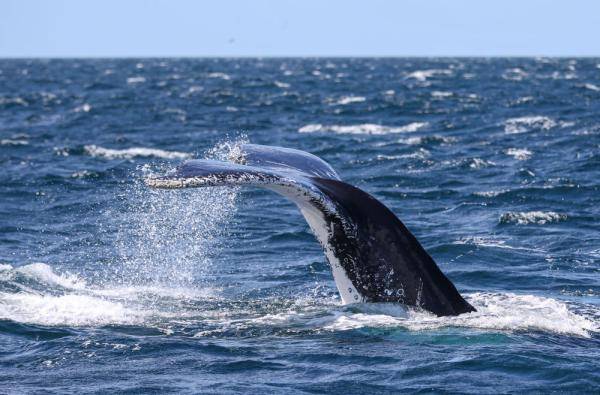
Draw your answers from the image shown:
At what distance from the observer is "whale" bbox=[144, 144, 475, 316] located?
7.62 metres

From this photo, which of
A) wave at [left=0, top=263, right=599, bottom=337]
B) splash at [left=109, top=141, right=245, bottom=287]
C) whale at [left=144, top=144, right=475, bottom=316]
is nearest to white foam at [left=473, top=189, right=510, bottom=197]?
splash at [left=109, top=141, right=245, bottom=287]

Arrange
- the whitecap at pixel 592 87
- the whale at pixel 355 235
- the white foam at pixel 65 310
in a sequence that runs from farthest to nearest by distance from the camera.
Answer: the whitecap at pixel 592 87 < the white foam at pixel 65 310 < the whale at pixel 355 235

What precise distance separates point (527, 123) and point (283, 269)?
1986 cm

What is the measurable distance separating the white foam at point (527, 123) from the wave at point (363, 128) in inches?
101

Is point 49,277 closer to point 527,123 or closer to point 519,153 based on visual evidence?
point 519,153

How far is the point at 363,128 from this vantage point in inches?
1272

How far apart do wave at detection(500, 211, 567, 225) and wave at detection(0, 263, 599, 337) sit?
513 cm

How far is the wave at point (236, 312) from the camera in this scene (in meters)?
8.51

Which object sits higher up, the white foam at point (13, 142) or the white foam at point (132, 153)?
the white foam at point (13, 142)

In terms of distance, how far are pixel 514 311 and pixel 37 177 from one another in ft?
43.8

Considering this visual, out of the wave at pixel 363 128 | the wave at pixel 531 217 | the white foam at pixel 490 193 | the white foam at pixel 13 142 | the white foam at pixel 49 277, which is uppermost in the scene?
the wave at pixel 363 128

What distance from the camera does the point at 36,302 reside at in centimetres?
1018

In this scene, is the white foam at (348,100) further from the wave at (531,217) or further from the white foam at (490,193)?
the wave at (531,217)

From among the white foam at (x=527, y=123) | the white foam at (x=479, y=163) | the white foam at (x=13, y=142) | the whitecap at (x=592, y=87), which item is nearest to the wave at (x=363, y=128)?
the white foam at (x=527, y=123)
